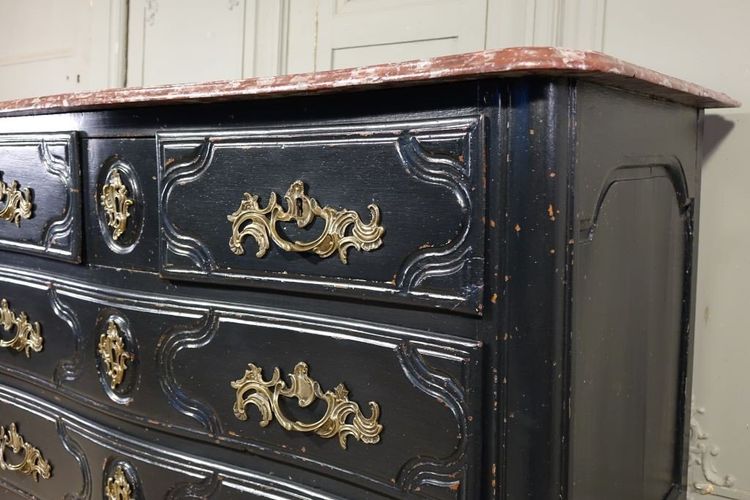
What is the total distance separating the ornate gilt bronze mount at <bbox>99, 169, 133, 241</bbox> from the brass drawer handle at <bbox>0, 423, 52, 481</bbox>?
370mm

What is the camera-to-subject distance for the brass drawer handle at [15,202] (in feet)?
3.47

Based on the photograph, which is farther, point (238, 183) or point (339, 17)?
point (339, 17)

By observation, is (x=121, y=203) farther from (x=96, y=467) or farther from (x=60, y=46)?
(x=60, y=46)

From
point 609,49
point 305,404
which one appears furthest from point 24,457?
point 609,49

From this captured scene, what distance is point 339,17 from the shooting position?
1478 millimetres

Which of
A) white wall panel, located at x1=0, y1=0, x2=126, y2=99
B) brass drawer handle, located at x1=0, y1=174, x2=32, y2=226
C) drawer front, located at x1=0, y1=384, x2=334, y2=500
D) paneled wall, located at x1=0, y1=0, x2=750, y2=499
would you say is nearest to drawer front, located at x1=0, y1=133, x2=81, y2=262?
brass drawer handle, located at x1=0, y1=174, x2=32, y2=226

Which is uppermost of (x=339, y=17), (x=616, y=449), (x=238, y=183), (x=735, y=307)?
(x=339, y=17)

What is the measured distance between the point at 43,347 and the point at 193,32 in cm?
89

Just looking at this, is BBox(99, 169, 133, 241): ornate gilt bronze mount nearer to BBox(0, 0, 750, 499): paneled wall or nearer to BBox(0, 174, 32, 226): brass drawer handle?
BBox(0, 174, 32, 226): brass drawer handle

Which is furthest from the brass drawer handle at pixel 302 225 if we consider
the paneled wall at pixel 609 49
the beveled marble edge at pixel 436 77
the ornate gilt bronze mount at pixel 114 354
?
the paneled wall at pixel 609 49

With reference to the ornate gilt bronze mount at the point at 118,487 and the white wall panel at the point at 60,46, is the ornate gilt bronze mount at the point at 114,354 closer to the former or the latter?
the ornate gilt bronze mount at the point at 118,487

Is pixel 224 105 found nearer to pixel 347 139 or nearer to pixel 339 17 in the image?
pixel 347 139

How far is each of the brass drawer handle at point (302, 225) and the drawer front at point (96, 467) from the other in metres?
0.25

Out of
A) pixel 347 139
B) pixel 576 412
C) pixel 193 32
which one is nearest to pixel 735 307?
pixel 576 412
